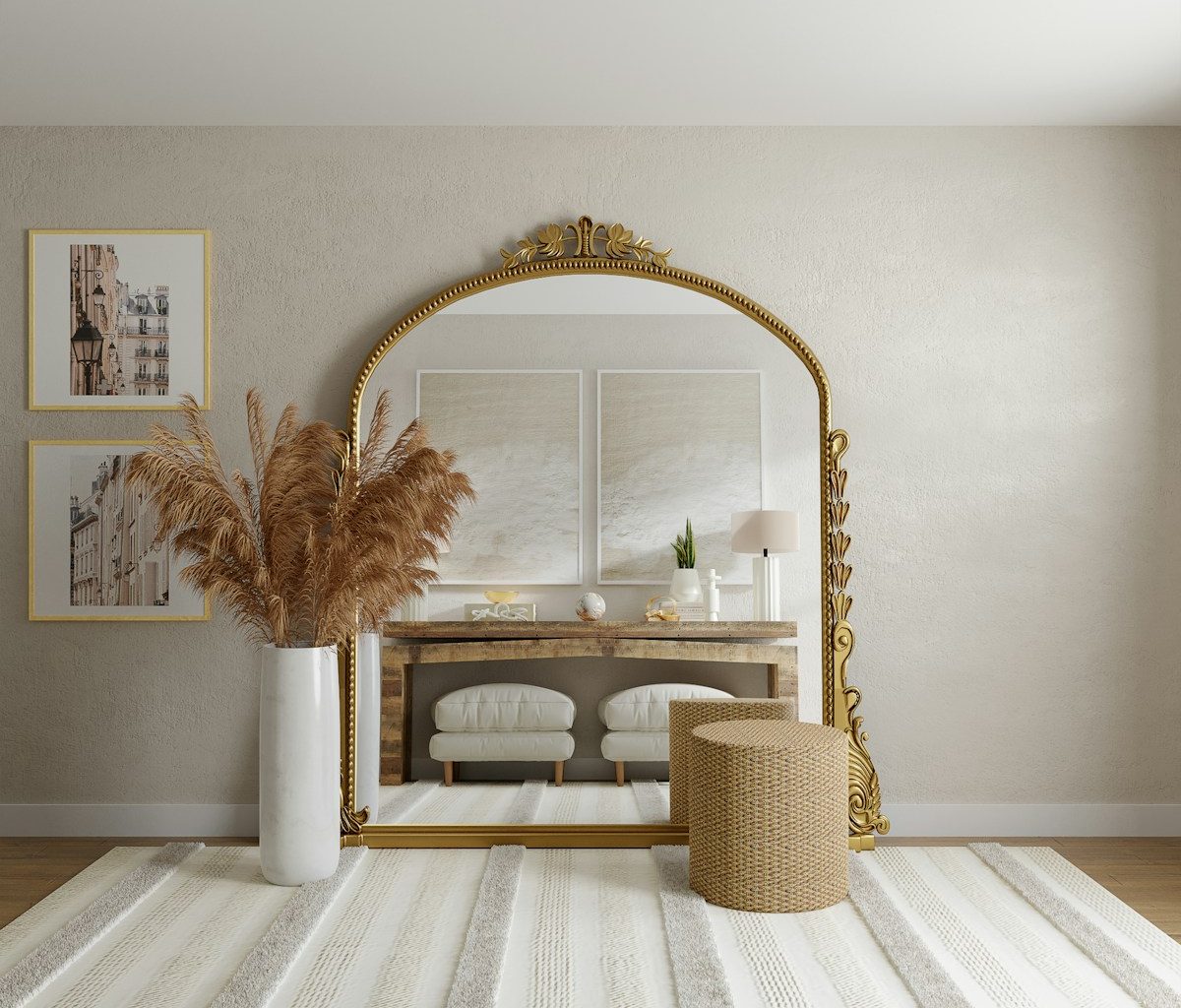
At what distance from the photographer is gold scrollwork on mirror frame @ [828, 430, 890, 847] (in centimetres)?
331

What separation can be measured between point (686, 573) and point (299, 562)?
48.7 inches

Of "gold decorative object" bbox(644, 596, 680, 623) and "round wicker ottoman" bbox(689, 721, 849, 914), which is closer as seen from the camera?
"round wicker ottoman" bbox(689, 721, 849, 914)

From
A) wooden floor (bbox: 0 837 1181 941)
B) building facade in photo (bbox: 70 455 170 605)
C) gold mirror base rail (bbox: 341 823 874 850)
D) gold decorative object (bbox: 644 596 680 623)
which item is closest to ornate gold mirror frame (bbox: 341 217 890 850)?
gold mirror base rail (bbox: 341 823 874 850)

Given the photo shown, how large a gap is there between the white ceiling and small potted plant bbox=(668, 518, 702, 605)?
1.48 meters

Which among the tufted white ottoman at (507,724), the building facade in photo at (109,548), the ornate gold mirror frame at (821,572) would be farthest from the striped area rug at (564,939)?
the building facade in photo at (109,548)

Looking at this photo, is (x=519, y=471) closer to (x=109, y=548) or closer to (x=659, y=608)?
(x=659, y=608)

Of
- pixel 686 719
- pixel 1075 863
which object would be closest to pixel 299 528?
pixel 686 719

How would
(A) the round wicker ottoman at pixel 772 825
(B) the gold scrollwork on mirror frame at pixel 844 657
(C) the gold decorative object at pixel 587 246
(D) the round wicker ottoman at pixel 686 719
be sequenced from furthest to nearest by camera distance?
1. (C) the gold decorative object at pixel 587 246
2. (B) the gold scrollwork on mirror frame at pixel 844 657
3. (D) the round wicker ottoman at pixel 686 719
4. (A) the round wicker ottoman at pixel 772 825

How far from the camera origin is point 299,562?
9.79ft

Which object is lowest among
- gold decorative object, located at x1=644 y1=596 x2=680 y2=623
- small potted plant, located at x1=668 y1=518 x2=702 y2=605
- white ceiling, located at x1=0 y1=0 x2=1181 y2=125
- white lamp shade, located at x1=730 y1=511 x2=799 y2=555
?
gold decorative object, located at x1=644 y1=596 x2=680 y2=623

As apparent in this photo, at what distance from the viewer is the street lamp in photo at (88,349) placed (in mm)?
3494

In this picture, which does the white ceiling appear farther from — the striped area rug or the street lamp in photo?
the striped area rug

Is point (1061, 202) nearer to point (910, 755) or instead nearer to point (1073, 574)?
point (1073, 574)

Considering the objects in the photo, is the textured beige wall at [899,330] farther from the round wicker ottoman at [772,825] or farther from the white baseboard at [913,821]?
the round wicker ottoman at [772,825]
